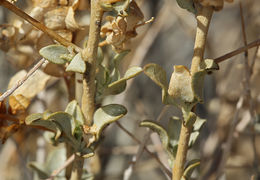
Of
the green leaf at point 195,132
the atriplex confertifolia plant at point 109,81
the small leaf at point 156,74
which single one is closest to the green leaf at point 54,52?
the atriplex confertifolia plant at point 109,81

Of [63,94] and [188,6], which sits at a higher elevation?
[188,6]

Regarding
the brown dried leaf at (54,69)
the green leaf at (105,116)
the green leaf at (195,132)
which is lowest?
the green leaf at (195,132)

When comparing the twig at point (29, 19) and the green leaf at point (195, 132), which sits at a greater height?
the twig at point (29, 19)

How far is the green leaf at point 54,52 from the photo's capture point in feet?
1.66

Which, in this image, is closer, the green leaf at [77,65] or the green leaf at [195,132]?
the green leaf at [77,65]

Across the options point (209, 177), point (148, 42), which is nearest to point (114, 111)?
point (209, 177)

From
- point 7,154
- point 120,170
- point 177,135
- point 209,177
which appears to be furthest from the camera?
point 120,170

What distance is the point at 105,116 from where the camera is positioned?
0.54 m

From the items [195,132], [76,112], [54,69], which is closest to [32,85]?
[54,69]

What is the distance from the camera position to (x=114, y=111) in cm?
54

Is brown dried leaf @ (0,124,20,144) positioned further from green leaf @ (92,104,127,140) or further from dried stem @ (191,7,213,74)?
dried stem @ (191,7,213,74)

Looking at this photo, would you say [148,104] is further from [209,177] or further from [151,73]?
[151,73]

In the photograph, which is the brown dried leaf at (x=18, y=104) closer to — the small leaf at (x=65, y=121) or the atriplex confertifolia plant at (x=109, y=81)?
the atriplex confertifolia plant at (x=109, y=81)

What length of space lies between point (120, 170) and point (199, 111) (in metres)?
0.40
